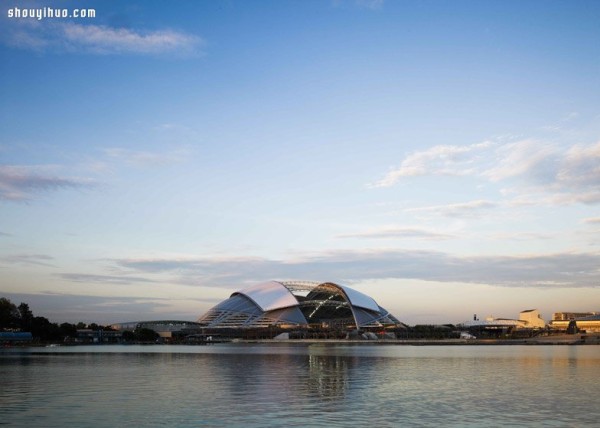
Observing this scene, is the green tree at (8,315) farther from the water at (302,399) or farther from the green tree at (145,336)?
the water at (302,399)

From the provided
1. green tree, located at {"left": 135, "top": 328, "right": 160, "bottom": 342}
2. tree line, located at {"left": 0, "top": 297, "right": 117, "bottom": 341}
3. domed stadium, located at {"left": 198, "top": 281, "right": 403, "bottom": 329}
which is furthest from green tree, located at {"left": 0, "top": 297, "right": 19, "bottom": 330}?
domed stadium, located at {"left": 198, "top": 281, "right": 403, "bottom": 329}

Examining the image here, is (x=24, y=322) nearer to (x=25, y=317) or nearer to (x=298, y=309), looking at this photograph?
(x=25, y=317)

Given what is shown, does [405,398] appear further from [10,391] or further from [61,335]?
[61,335]

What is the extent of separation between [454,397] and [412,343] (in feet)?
365

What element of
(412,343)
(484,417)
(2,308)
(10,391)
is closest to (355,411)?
(484,417)

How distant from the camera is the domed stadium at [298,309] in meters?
173

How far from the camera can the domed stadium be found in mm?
173125

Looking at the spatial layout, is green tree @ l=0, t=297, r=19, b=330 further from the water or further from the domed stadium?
the water

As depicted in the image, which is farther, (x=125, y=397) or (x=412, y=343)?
(x=412, y=343)

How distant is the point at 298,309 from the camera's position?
177375 millimetres

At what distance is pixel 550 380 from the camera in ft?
141

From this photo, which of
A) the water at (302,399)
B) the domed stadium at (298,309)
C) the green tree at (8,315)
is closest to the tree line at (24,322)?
the green tree at (8,315)

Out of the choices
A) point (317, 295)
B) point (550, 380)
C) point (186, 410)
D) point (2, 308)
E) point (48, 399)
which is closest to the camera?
point (186, 410)

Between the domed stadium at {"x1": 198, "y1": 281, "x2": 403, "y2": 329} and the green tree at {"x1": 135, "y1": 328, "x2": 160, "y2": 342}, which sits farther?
the green tree at {"x1": 135, "y1": 328, "x2": 160, "y2": 342}
